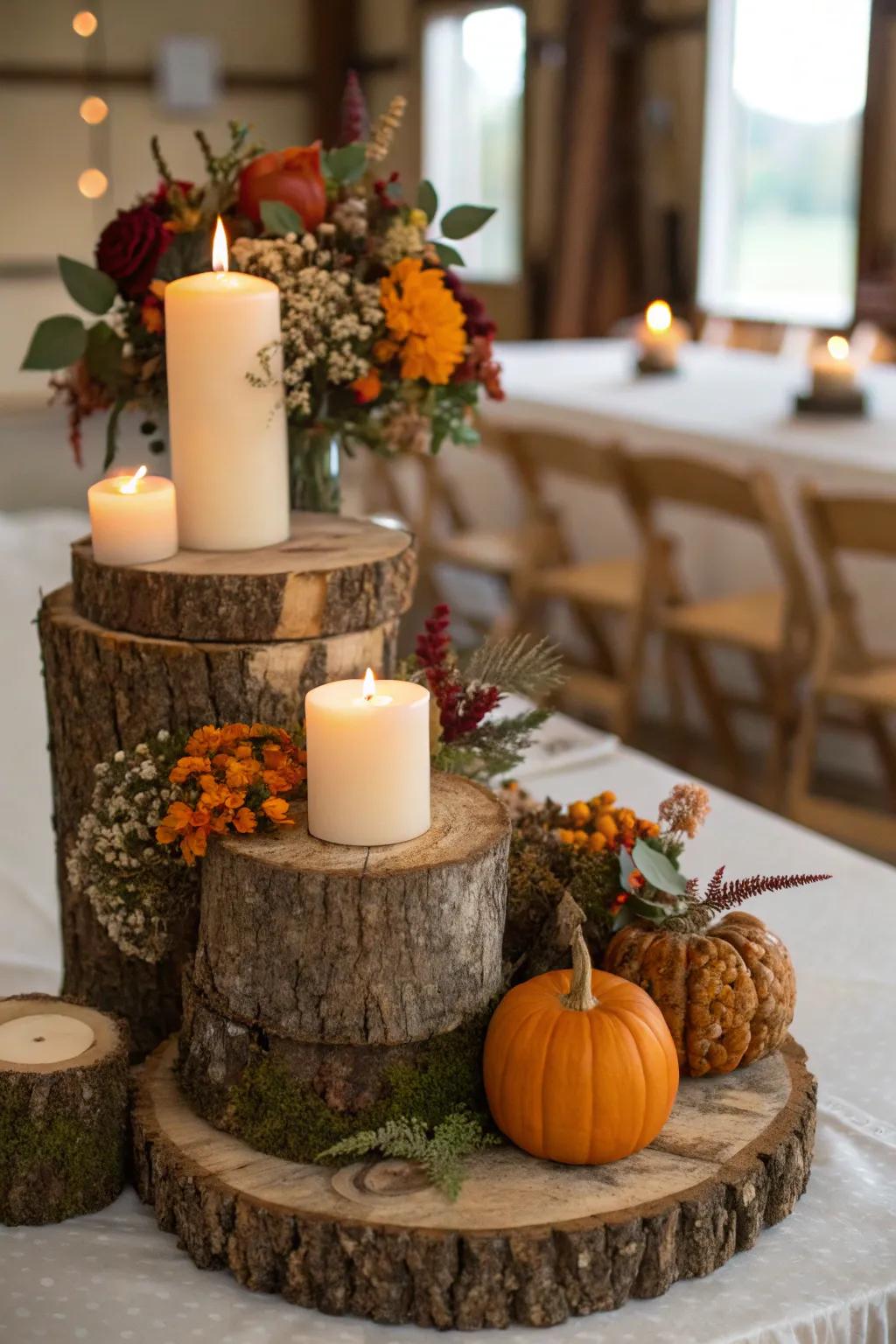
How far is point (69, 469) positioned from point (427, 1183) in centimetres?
223

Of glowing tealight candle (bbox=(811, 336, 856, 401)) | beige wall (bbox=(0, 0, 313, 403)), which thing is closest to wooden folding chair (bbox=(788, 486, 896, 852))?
glowing tealight candle (bbox=(811, 336, 856, 401))

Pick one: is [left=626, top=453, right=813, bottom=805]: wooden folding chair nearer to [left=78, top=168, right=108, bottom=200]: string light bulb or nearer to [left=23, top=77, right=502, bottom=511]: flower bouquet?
[left=23, top=77, right=502, bottom=511]: flower bouquet

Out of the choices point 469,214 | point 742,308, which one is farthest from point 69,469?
point 742,308

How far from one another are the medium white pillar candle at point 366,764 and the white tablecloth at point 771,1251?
0.34 meters

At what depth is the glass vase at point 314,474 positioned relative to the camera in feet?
5.39

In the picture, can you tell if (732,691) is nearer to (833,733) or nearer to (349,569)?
(833,733)

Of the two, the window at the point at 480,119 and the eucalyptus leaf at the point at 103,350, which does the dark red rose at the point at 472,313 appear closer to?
the eucalyptus leaf at the point at 103,350

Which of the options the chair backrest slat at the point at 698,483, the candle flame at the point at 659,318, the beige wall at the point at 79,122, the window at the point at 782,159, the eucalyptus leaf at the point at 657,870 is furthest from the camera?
the beige wall at the point at 79,122

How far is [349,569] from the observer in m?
1.37

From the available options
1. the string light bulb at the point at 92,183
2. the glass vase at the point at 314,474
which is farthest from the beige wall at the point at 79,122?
the glass vase at the point at 314,474

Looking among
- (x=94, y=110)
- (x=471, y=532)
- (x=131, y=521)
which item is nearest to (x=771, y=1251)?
(x=131, y=521)

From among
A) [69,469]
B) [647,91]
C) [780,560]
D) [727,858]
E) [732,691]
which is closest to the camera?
[727,858]

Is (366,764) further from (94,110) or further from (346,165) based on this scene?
(94,110)

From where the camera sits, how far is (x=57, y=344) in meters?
1.52
